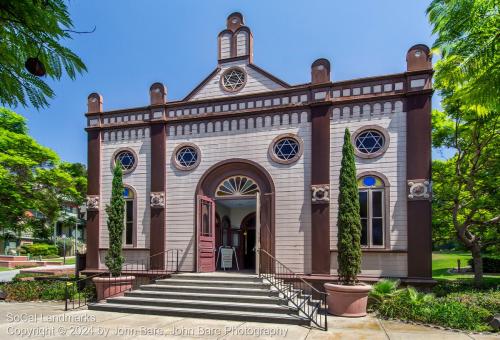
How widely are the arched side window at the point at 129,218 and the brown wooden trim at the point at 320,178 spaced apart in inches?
262

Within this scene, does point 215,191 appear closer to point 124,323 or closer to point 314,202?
point 314,202

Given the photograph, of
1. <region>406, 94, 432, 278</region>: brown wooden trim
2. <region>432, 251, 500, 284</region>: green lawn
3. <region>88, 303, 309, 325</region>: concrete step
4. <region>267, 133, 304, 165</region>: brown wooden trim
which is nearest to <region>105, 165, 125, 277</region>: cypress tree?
<region>88, 303, 309, 325</region>: concrete step

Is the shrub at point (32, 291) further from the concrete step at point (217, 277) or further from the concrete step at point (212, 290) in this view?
the concrete step at point (217, 277)

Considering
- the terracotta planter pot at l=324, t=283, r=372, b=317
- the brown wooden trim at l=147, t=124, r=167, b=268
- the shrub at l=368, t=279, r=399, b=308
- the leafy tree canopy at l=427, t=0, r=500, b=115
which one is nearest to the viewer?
the leafy tree canopy at l=427, t=0, r=500, b=115

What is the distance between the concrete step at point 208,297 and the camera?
11.0 metres

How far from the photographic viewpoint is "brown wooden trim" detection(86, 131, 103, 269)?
1560 cm

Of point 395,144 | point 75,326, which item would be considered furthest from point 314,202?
point 75,326

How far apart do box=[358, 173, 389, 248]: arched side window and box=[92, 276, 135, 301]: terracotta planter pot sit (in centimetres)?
752

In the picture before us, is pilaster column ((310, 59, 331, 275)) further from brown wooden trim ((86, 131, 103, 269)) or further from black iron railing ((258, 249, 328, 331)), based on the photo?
brown wooden trim ((86, 131, 103, 269))

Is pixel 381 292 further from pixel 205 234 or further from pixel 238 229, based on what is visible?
pixel 238 229

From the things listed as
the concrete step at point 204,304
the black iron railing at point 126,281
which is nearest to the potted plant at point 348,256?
the concrete step at point 204,304

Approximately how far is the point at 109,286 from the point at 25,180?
8.15m

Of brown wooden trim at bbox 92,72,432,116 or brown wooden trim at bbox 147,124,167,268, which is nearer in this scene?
brown wooden trim at bbox 92,72,432,116

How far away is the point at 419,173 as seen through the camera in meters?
12.2
